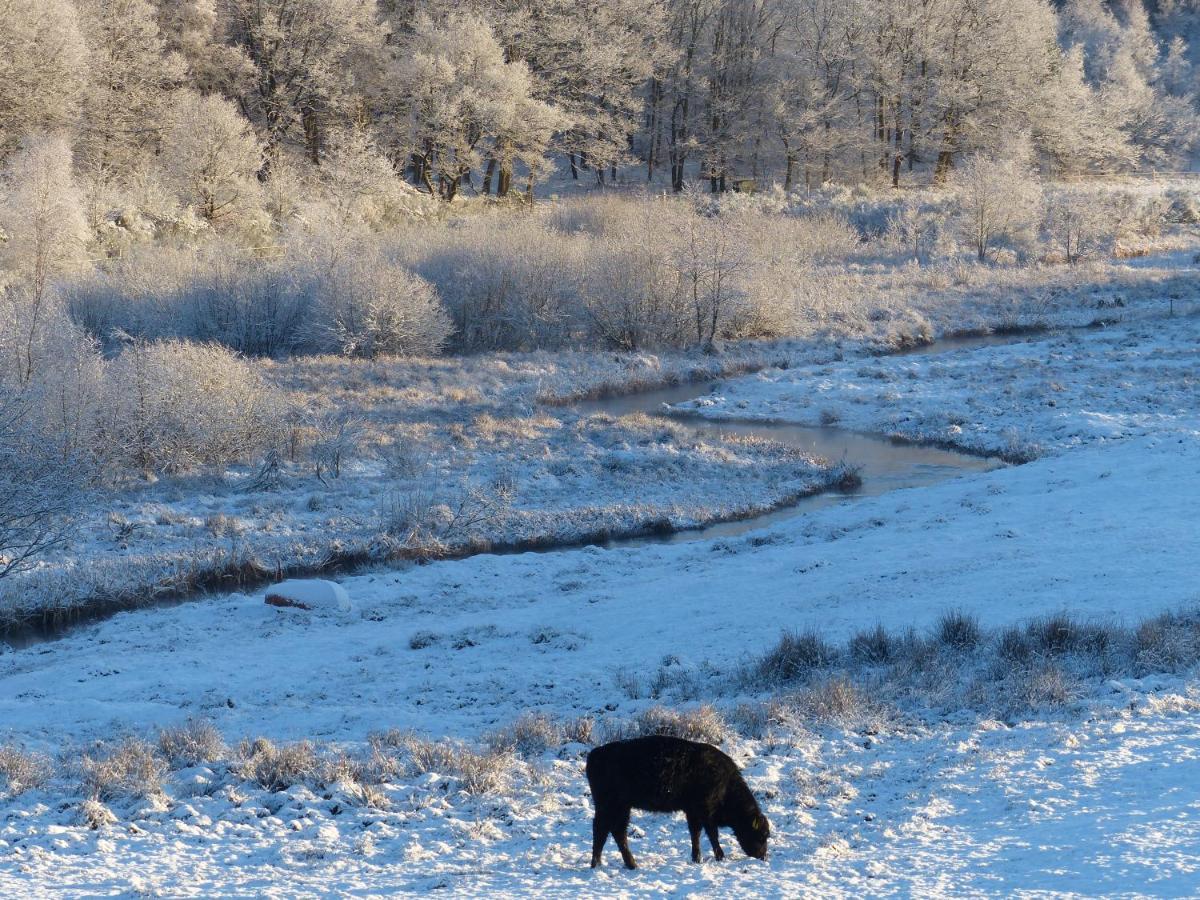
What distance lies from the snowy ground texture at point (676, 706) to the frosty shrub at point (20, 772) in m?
0.22

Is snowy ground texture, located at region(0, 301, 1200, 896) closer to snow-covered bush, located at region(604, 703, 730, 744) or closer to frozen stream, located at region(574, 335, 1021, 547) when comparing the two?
snow-covered bush, located at region(604, 703, 730, 744)

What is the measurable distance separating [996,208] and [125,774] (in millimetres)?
38586

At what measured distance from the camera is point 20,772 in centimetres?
742

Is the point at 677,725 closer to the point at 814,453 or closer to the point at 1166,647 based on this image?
the point at 1166,647

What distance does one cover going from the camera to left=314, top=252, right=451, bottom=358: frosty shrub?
27391mm

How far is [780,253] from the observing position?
3353 cm

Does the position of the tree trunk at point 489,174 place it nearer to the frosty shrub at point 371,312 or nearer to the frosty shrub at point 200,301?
the frosty shrub at point 200,301

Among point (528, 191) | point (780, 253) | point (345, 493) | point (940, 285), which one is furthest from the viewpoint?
point (528, 191)

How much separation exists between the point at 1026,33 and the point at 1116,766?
53.4 meters

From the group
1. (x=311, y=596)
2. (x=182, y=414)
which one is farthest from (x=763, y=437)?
(x=311, y=596)

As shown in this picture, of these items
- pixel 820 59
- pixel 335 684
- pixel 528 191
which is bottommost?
pixel 335 684

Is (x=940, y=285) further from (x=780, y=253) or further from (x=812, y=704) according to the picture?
(x=812, y=704)

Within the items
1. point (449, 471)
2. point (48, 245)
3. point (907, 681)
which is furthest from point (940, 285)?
point (907, 681)

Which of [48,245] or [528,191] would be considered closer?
[48,245]
